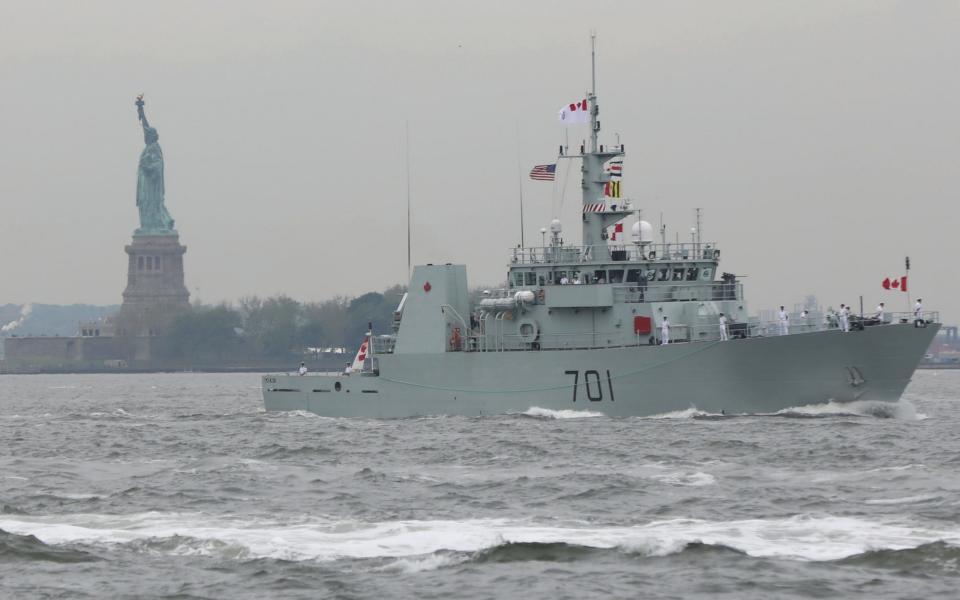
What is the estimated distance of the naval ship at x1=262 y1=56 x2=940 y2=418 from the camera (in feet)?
125

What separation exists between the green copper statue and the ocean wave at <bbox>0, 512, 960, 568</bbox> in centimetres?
16287

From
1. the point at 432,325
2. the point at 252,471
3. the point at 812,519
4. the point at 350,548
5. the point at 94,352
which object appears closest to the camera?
the point at 350,548

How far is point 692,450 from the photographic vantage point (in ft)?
100

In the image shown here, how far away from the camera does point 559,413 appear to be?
4034 centimetres

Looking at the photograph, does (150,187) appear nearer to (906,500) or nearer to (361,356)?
(361,356)

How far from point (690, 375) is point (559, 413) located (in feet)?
12.2

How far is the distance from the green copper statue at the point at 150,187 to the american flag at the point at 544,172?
144m

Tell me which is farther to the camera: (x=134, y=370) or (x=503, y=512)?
(x=134, y=370)

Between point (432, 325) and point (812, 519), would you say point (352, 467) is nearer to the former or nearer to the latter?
point (812, 519)

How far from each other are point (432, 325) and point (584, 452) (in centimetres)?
1298

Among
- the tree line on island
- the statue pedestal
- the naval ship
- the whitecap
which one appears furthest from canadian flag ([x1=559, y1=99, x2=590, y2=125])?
the statue pedestal

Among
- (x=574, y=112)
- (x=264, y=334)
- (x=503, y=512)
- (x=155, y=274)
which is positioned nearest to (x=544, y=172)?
(x=574, y=112)

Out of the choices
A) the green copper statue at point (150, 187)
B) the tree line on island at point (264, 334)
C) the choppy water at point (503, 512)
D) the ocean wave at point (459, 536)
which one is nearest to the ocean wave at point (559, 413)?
the choppy water at point (503, 512)

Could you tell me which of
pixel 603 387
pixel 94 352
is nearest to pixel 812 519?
pixel 603 387
